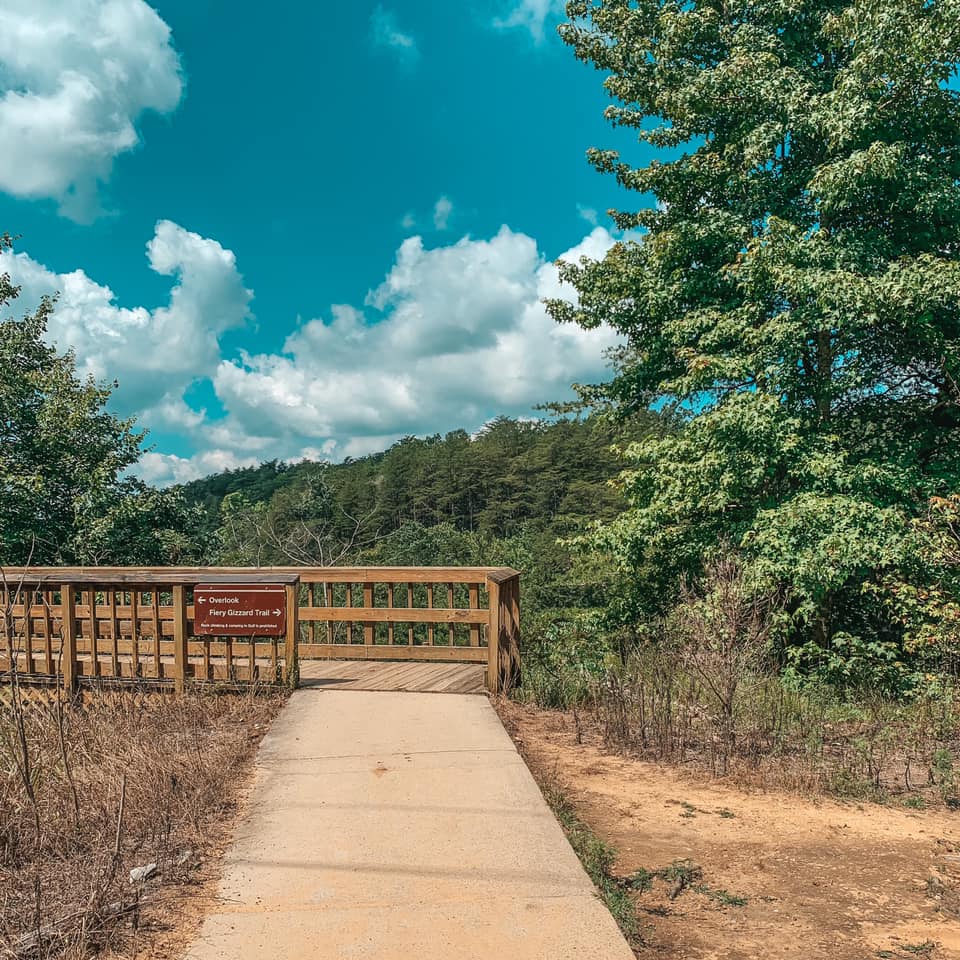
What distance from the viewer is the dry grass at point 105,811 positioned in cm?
295

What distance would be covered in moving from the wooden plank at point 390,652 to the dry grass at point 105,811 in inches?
79.8

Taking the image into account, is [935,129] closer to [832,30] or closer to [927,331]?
[832,30]

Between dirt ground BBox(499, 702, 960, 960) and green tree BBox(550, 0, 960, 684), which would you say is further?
green tree BBox(550, 0, 960, 684)

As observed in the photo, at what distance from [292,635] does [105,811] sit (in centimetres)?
301

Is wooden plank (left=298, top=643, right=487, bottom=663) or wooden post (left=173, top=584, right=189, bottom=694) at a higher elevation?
wooden post (left=173, top=584, right=189, bottom=694)

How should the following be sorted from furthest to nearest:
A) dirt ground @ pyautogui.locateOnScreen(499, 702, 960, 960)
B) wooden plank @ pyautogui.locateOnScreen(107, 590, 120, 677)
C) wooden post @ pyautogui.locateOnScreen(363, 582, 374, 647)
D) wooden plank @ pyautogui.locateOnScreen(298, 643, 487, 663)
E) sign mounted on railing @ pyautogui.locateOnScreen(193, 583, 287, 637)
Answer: wooden post @ pyautogui.locateOnScreen(363, 582, 374, 647) < wooden plank @ pyautogui.locateOnScreen(298, 643, 487, 663) < wooden plank @ pyautogui.locateOnScreen(107, 590, 120, 677) < sign mounted on railing @ pyautogui.locateOnScreen(193, 583, 287, 637) < dirt ground @ pyautogui.locateOnScreen(499, 702, 960, 960)

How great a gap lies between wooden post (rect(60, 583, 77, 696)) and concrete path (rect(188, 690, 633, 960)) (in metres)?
2.95

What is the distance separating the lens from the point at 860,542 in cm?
933

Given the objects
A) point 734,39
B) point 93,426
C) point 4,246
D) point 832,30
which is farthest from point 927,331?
point 4,246

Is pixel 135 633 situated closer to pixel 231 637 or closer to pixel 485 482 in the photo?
pixel 231 637

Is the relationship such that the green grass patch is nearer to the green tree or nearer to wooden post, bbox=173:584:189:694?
wooden post, bbox=173:584:189:694

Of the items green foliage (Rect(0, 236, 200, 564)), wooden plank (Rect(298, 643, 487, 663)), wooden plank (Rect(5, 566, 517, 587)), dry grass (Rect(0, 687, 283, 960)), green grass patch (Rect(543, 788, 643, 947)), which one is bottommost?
green grass patch (Rect(543, 788, 643, 947))

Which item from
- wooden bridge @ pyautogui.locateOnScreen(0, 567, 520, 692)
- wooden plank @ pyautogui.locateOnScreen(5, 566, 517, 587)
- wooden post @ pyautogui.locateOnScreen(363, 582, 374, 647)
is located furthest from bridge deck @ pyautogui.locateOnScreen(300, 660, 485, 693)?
wooden plank @ pyautogui.locateOnScreen(5, 566, 517, 587)

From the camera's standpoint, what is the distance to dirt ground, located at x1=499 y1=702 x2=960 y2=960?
3.21 metres
